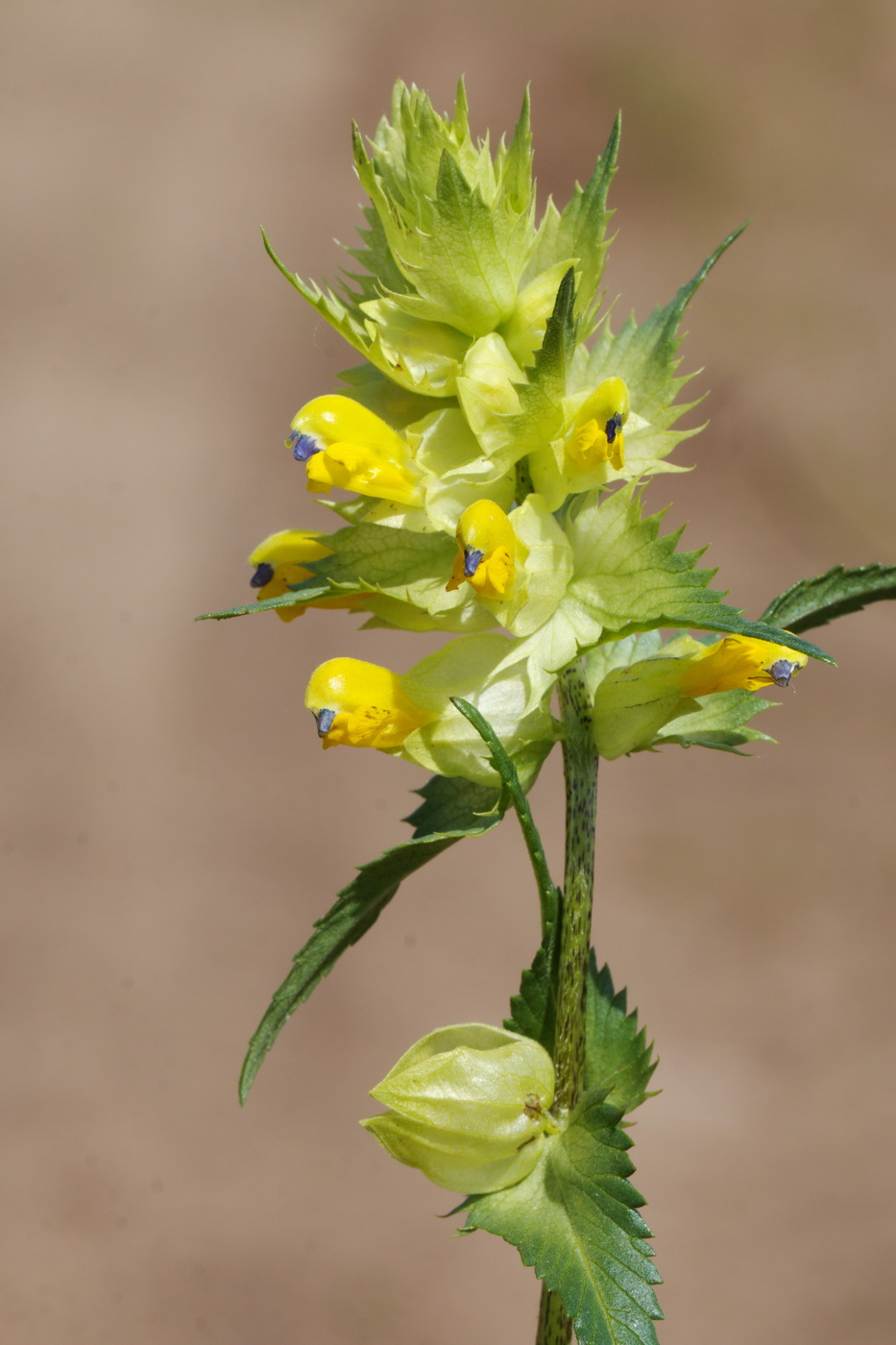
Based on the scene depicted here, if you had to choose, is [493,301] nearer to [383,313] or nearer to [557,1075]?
[383,313]

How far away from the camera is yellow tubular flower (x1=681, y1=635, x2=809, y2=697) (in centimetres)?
46

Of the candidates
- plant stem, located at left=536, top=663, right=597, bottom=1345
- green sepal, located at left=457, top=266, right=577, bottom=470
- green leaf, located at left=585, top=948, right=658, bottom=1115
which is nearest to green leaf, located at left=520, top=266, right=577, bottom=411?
green sepal, located at left=457, top=266, right=577, bottom=470

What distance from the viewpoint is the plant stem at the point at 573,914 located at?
0.46 meters

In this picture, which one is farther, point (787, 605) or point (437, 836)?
point (787, 605)

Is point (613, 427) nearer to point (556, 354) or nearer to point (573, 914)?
point (556, 354)

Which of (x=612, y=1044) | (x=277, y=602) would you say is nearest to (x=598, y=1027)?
(x=612, y=1044)

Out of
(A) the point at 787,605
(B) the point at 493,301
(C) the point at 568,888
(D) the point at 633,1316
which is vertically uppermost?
(B) the point at 493,301

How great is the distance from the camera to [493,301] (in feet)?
1.50

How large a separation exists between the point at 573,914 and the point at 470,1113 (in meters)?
0.08

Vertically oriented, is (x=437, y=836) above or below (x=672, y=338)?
below

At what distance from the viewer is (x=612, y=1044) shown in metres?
0.51

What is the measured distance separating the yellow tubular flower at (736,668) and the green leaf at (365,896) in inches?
3.6

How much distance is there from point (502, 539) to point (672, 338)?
5.1 inches

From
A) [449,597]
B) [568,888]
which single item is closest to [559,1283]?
[568,888]
